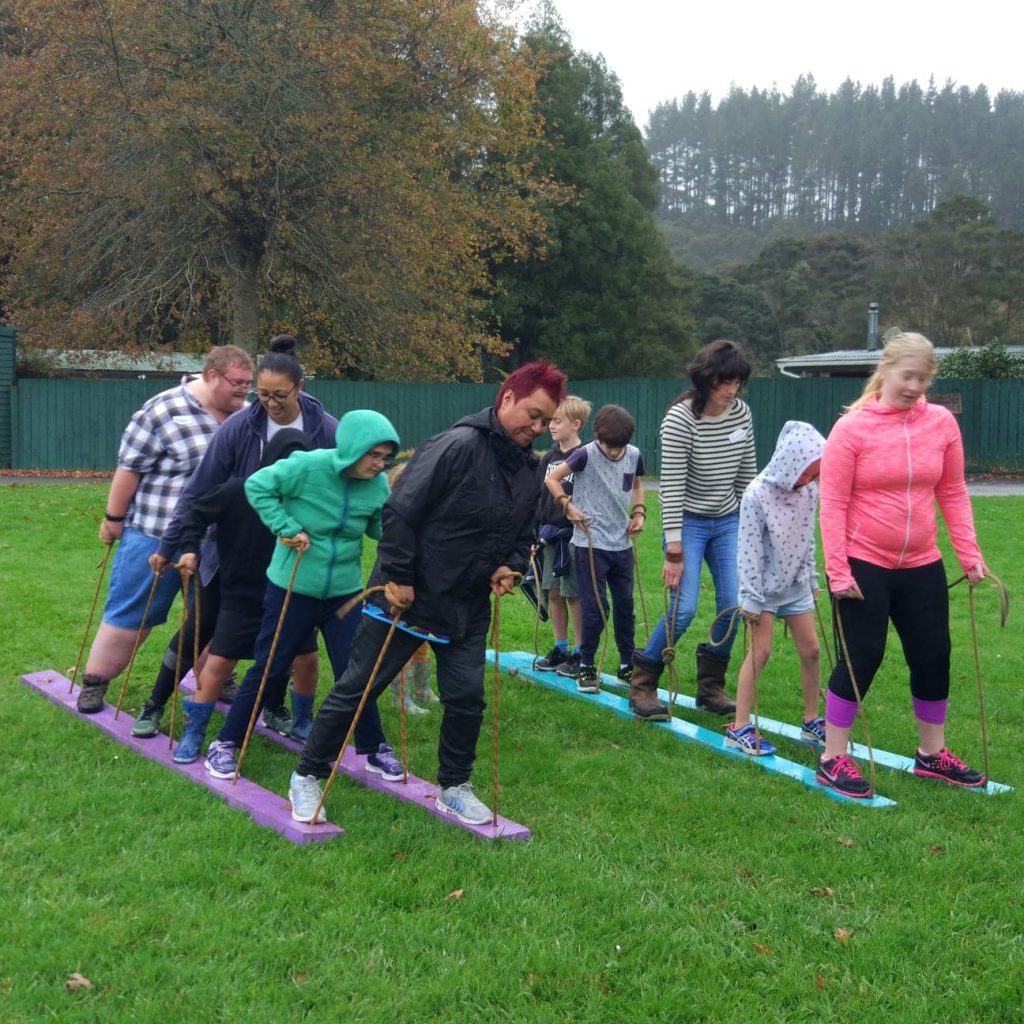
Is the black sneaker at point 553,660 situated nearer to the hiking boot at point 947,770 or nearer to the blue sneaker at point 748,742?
the blue sneaker at point 748,742

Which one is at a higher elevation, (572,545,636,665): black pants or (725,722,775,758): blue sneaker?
(572,545,636,665): black pants

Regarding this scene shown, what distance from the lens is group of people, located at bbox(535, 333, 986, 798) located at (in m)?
5.08

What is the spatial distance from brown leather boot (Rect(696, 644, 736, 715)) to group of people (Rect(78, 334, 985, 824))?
0.7 inches

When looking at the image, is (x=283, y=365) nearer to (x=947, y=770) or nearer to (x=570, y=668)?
(x=570, y=668)

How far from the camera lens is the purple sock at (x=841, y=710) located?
209 inches

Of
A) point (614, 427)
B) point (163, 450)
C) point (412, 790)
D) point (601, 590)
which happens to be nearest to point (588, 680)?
point (601, 590)

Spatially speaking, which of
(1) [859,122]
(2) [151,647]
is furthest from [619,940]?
(1) [859,122]

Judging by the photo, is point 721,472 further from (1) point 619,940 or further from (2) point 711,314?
(2) point 711,314

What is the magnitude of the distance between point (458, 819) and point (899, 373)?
2.68 m

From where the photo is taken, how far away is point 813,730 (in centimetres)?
622

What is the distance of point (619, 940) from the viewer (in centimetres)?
381

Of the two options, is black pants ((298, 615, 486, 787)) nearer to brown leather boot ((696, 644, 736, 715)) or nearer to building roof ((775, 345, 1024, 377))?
brown leather boot ((696, 644, 736, 715))

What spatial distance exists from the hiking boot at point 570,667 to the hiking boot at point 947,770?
242 cm

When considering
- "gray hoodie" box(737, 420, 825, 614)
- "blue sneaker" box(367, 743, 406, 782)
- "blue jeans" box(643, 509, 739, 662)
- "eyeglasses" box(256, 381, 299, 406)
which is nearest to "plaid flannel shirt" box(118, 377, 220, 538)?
"eyeglasses" box(256, 381, 299, 406)
